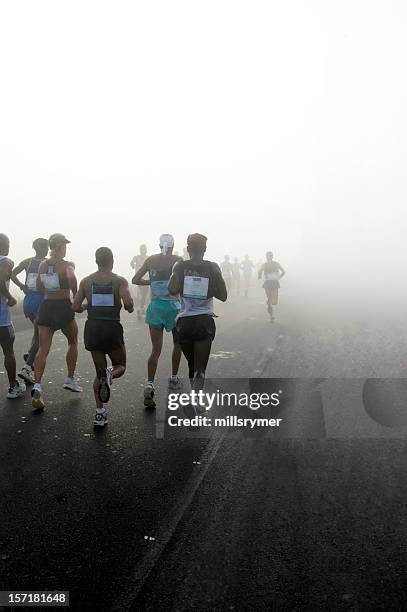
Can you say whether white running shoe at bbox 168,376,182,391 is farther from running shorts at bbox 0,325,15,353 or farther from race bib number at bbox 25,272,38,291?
race bib number at bbox 25,272,38,291

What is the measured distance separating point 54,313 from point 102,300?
1.16 m

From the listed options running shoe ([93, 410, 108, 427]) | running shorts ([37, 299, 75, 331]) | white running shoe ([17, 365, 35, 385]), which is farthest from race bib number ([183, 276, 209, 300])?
white running shoe ([17, 365, 35, 385])

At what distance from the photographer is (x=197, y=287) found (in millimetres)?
5668

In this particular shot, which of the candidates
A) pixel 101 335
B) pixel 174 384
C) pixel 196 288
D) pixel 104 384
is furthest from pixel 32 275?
pixel 196 288

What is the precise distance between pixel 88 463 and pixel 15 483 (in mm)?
658

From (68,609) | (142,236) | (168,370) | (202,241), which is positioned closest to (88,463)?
(68,609)

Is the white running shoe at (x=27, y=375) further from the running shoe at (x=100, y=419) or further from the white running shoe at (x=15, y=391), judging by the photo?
the running shoe at (x=100, y=419)

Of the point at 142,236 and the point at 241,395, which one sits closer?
the point at 241,395

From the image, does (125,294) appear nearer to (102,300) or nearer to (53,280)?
(102,300)

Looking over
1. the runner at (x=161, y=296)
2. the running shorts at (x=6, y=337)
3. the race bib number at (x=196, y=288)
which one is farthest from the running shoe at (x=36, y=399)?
the race bib number at (x=196, y=288)

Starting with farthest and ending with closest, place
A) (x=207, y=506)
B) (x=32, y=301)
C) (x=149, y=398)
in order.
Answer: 1. (x=32, y=301)
2. (x=149, y=398)
3. (x=207, y=506)

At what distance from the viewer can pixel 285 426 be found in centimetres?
564

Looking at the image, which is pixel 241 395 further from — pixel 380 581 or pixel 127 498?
pixel 380 581

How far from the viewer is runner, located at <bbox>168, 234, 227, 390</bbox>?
5676 mm
